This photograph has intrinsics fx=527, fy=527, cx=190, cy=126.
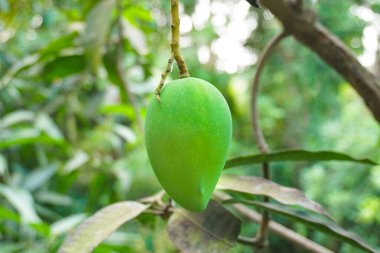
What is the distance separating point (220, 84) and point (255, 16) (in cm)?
98

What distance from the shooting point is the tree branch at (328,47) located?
0.63 meters

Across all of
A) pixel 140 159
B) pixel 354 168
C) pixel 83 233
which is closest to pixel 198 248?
pixel 83 233

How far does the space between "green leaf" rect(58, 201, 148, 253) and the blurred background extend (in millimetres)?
98

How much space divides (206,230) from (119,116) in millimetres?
1959

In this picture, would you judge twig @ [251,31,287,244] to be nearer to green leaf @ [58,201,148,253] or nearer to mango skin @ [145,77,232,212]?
green leaf @ [58,201,148,253]

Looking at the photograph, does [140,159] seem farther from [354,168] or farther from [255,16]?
[255,16]

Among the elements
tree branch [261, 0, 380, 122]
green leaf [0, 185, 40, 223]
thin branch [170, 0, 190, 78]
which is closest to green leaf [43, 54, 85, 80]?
green leaf [0, 185, 40, 223]

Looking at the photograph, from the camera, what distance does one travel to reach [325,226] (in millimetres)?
549

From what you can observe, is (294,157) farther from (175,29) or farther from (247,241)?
(175,29)

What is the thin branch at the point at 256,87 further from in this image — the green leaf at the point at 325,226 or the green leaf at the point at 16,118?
the green leaf at the point at 16,118

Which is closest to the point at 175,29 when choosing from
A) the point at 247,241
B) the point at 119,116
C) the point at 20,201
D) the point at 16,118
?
the point at 247,241

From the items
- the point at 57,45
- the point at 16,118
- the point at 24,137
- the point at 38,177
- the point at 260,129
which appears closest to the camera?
the point at 260,129

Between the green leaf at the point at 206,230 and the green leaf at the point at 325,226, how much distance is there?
5cm

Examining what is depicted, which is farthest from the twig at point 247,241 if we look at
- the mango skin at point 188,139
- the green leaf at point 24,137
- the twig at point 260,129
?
the green leaf at point 24,137
